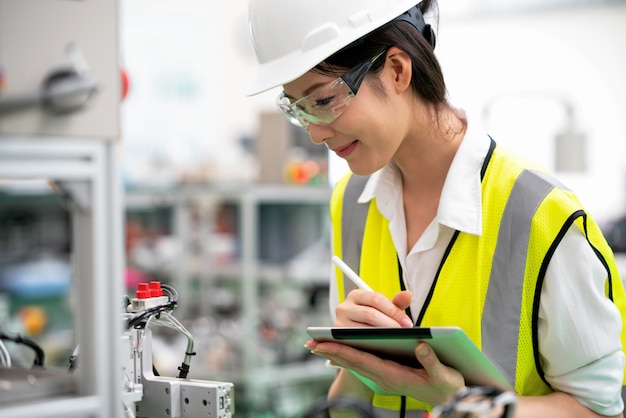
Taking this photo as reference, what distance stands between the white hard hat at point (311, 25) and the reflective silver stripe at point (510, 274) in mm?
390

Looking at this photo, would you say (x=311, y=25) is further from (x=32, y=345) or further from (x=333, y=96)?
(x=32, y=345)

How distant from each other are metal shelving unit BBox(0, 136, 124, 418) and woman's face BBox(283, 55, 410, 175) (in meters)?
0.45

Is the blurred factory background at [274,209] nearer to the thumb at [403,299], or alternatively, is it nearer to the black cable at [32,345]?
the black cable at [32,345]

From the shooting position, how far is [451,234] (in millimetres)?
1480

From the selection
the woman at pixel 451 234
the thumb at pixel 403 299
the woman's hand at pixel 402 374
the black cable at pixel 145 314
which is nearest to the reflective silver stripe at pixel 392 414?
the woman at pixel 451 234

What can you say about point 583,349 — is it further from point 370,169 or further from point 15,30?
point 15,30

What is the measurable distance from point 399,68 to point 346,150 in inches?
6.9

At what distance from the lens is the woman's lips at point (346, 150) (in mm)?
1424

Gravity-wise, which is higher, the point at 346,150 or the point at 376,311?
the point at 346,150

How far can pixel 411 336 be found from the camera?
3.86ft

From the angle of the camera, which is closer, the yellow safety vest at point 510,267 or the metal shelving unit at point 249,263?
the yellow safety vest at point 510,267

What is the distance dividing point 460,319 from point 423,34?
1.76ft

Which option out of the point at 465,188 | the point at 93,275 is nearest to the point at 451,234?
the point at 465,188

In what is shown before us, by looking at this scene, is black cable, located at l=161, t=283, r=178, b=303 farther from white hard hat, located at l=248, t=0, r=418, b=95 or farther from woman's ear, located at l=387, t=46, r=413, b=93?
woman's ear, located at l=387, t=46, r=413, b=93
